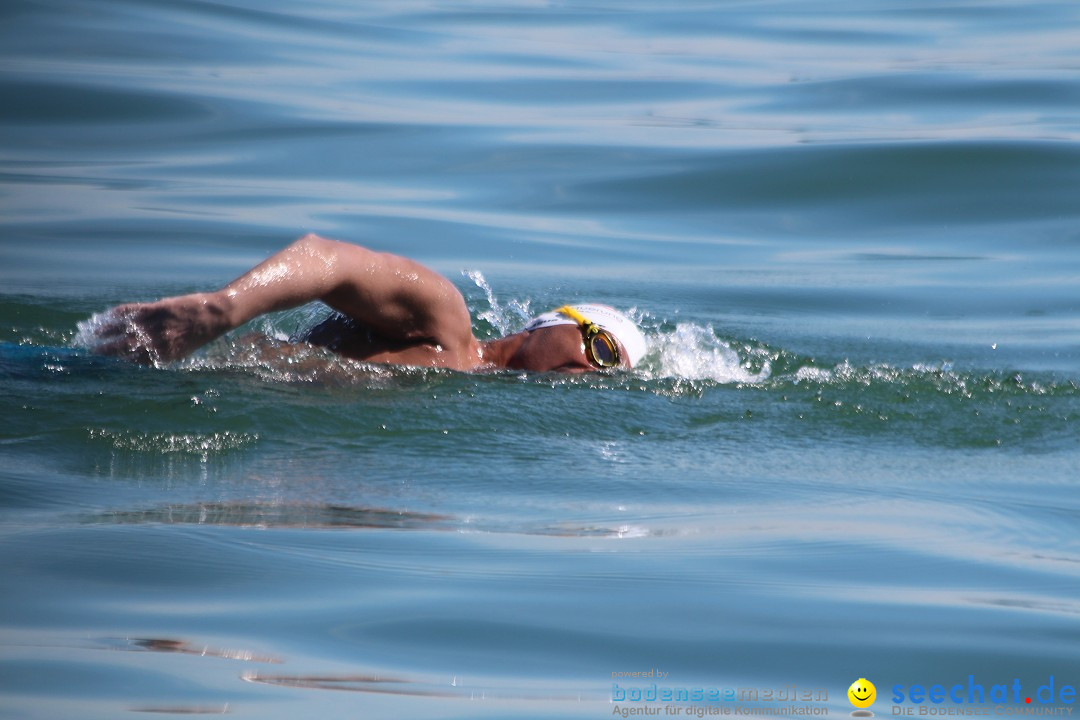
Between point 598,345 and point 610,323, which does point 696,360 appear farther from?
point 598,345

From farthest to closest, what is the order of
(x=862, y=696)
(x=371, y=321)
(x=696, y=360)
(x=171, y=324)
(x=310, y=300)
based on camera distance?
(x=696, y=360) < (x=371, y=321) < (x=310, y=300) < (x=171, y=324) < (x=862, y=696)

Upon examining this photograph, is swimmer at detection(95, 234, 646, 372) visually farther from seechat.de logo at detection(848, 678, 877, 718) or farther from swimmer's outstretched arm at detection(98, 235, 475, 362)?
seechat.de logo at detection(848, 678, 877, 718)

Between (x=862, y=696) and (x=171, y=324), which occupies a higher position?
(x=171, y=324)

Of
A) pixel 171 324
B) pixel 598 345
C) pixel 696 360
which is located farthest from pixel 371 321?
pixel 696 360

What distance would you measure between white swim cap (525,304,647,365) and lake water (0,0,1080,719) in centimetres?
23

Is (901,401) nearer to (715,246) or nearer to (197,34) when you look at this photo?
(715,246)

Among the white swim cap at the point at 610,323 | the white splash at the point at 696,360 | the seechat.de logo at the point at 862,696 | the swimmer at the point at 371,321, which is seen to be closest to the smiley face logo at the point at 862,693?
the seechat.de logo at the point at 862,696

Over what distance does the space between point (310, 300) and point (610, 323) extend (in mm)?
2169

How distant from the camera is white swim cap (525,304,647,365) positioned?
726 centimetres

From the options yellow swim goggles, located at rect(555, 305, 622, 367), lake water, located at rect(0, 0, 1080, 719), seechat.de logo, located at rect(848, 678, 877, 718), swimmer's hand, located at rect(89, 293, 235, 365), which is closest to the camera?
seechat.de logo, located at rect(848, 678, 877, 718)

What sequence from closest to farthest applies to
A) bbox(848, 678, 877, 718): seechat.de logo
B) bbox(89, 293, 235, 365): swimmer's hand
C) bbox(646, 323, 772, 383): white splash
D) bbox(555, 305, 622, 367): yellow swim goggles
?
bbox(848, 678, 877, 718): seechat.de logo < bbox(89, 293, 235, 365): swimmer's hand < bbox(555, 305, 622, 367): yellow swim goggles < bbox(646, 323, 772, 383): white splash

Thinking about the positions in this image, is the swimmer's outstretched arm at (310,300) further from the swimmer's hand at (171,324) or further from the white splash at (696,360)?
the white splash at (696,360)

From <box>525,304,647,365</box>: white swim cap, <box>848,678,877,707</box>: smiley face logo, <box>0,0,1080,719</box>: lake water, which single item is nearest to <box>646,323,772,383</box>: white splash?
<box>0,0,1080,719</box>: lake water

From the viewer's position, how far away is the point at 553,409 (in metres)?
6.26
